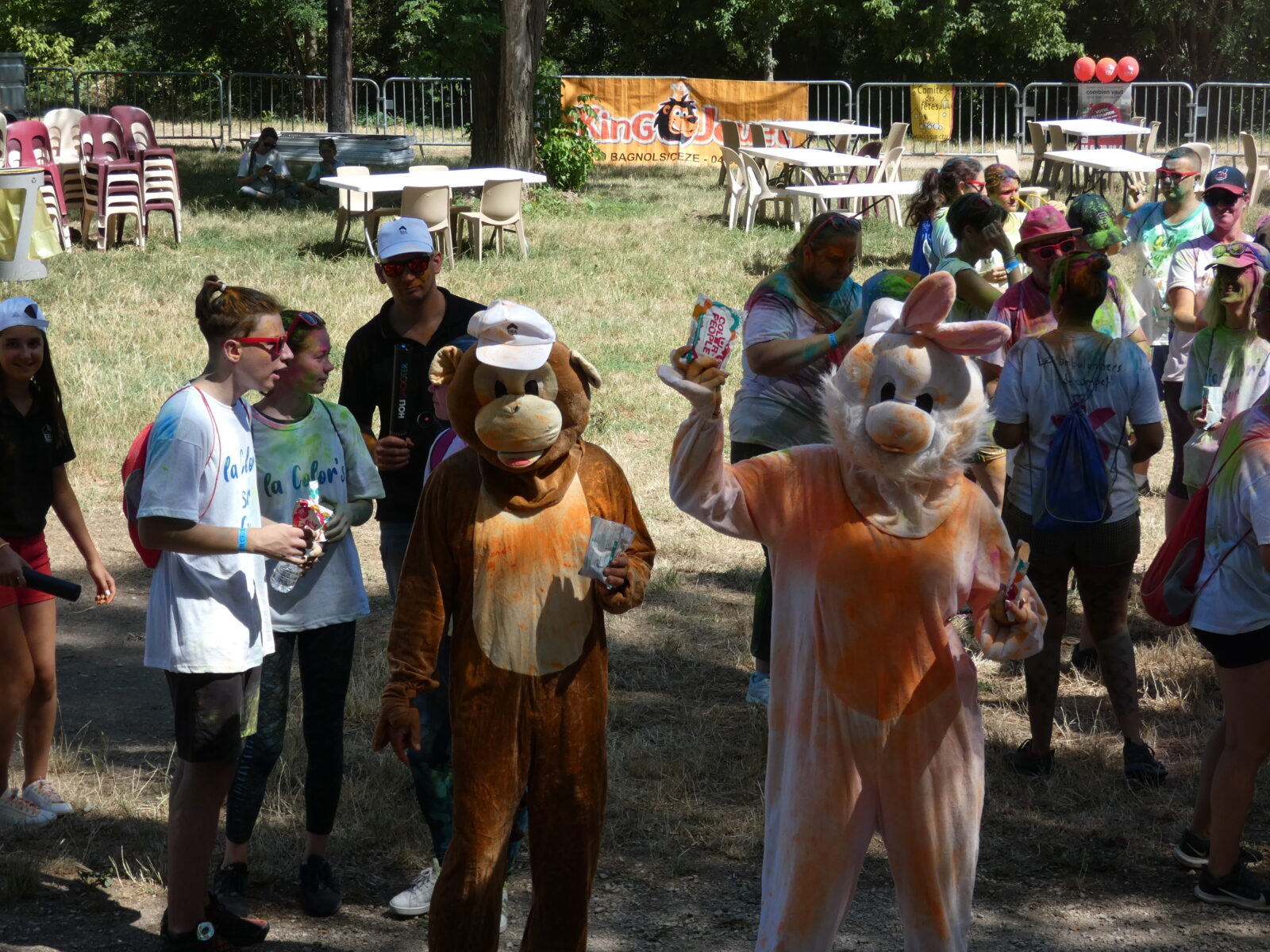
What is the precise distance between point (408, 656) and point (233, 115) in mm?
29672

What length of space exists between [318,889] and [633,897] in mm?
947

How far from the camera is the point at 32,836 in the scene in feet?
14.4

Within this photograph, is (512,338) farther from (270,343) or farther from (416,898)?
(416,898)

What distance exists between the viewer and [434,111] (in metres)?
28.8

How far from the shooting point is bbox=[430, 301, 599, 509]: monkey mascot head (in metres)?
2.96

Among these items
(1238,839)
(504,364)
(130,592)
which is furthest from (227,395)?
(130,592)

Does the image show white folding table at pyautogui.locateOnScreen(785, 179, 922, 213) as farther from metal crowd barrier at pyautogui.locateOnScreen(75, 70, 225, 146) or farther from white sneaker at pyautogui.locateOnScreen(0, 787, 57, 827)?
metal crowd barrier at pyautogui.locateOnScreen(75, 70, 225, 146)

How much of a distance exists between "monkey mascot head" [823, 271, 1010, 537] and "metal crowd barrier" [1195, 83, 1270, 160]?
24.3m

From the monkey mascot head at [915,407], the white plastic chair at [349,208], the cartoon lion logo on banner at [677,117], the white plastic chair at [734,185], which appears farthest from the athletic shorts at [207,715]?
the cartoon lion logo on banner at [677,117]

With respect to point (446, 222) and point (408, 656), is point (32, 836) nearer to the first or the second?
point (408, 656)

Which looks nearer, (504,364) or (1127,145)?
(504,364)

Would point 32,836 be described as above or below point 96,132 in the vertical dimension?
below

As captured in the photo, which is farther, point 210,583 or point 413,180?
point 413,180

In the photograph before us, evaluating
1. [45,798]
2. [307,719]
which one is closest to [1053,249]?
[307,719]
